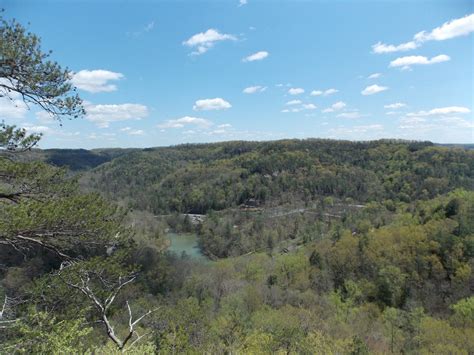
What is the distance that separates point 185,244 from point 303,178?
2087 inches

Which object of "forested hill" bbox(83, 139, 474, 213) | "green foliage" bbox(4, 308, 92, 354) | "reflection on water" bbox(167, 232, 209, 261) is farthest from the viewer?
"forested hill" bbox(83, 139, 474, 213)

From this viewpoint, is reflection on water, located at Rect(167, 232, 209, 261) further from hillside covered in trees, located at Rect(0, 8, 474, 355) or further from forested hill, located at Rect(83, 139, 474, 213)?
forested hill, located at Rect(83, 139, 474, 213)

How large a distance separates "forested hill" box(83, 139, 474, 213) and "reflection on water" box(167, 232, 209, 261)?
20.5m

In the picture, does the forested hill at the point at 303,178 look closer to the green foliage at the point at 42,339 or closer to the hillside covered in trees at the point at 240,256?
the hillside covered in trees at the point at 240,256

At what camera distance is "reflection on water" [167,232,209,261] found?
85375 millimetres

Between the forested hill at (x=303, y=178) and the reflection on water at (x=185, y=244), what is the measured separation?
20473mm

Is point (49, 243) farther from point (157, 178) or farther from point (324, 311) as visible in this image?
point (157, 178)

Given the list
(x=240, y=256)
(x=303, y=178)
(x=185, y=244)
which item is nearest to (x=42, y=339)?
(x=240, y=256)

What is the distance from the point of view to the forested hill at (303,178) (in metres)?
112

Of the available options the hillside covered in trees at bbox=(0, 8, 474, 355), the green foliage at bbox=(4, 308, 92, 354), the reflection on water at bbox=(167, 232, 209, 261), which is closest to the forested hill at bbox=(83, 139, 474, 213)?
the hillside covered in trees at bbox=(0, 8, 474, 355)

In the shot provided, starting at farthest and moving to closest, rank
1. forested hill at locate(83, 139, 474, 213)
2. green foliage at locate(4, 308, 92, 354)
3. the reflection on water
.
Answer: forested hill at locate(83, 139, 474, 213), the reflection on water, green foliage at locate(4, 308, 92, 354)

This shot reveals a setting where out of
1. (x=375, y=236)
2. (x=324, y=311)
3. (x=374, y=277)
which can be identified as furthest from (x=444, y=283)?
(x=324, y=311)

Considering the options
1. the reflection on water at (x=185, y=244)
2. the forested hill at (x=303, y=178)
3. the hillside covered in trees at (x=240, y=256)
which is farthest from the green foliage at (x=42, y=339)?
the forested hill at (x=303, y=178)

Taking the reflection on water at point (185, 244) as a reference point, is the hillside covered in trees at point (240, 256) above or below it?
above
